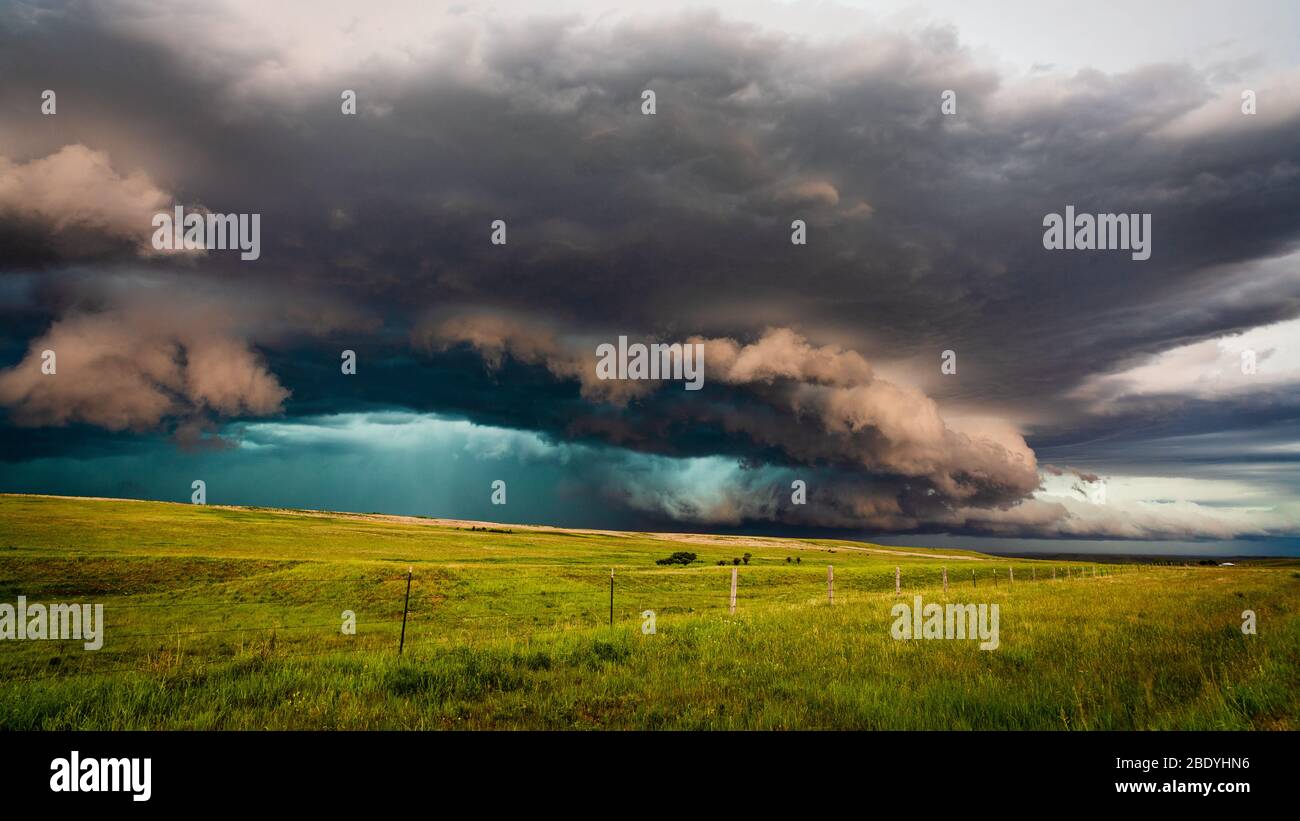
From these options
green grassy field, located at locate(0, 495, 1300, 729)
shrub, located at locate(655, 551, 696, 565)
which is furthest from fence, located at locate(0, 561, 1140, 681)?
shrub, located at locate(655, 551, 696, 565)

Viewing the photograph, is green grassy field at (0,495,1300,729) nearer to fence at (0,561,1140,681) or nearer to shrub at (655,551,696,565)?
fence at (0,561,1140,681)

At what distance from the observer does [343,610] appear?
35500 mm

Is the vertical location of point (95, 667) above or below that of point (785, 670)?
below

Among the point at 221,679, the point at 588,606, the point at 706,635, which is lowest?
the point at 588,606

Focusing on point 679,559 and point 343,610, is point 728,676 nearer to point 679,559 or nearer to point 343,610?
point 343,610

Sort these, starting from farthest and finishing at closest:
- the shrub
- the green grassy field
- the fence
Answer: the shrub
the fence
the green grassy field

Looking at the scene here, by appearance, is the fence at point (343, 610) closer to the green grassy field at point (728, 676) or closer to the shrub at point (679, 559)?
the green grassy field at point (728, 676)

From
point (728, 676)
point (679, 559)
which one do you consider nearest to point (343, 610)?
point (728, 676)

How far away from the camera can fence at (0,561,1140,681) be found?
22.0m

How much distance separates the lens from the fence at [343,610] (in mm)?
22031
